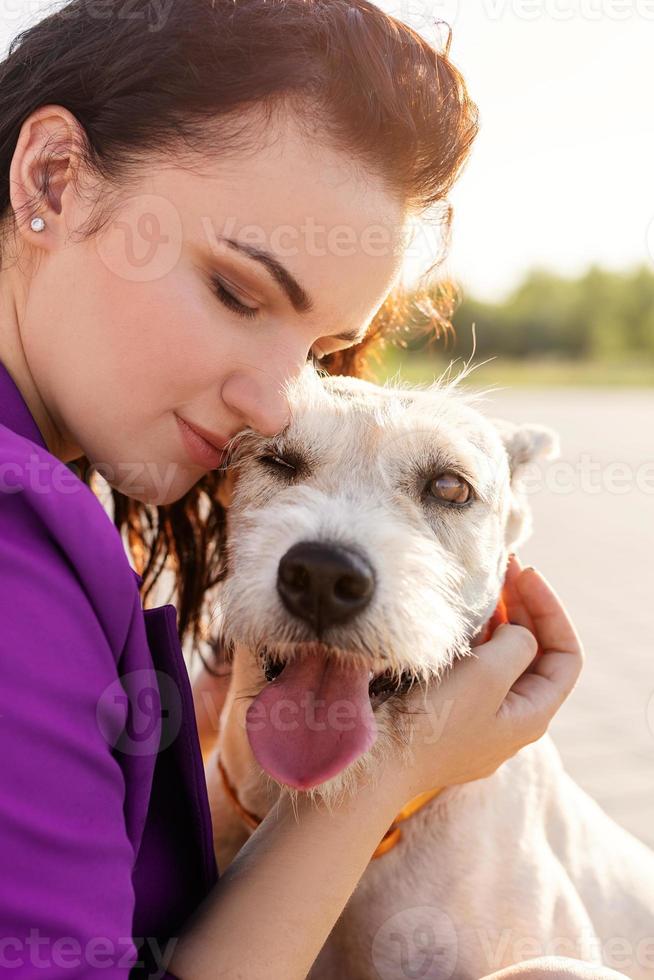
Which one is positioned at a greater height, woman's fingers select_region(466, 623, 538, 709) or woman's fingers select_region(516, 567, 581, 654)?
woman's fingers select_region(516, 567, 581, 654)

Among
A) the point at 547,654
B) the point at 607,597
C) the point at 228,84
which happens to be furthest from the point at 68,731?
the point at 607,597

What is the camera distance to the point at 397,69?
9.23 ft

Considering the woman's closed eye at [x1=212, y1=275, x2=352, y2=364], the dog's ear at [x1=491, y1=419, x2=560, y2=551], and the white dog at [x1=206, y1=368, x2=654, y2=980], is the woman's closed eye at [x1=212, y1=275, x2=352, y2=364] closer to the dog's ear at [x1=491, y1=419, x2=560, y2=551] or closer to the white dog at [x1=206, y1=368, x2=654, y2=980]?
the white dog at [x1=206, y1=368, x2=654, y2=980]

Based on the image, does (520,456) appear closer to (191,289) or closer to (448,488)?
(448,488)

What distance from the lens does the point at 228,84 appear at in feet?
8.38

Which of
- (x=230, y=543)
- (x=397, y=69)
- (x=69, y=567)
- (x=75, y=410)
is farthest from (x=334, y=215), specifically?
(x=69, y=567)

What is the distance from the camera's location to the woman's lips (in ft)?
8.96

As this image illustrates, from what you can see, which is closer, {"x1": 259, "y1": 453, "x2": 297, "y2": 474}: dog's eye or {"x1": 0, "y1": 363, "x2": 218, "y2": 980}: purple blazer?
{"x1": 0, "y1": 363, "x2": 218, "y2": 980}: purple blazer

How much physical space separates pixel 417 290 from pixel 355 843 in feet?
7.80

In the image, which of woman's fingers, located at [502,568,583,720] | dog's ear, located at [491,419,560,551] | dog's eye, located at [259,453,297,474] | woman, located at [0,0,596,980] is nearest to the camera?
woman, located at [0,0,596,980]

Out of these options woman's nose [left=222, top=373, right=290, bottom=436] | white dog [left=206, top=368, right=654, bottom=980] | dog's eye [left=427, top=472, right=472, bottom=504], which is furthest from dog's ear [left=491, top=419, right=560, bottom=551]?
woman's nose [left=222, top=373, right=290, bottom=436]

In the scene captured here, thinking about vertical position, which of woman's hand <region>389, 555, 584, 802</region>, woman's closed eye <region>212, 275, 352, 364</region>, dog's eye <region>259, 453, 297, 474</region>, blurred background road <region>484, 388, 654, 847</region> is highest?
woman's closed eye <region>212, 275, 352, 364</region>

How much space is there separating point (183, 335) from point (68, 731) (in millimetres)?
1158

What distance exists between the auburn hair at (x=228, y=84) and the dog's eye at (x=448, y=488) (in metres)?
0.82
